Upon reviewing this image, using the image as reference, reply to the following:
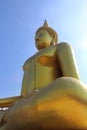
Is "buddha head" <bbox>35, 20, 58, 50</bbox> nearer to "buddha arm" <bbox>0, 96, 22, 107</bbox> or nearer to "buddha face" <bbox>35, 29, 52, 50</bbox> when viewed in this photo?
"buddha face" <bbox>35, 29, 52, 50</bbox>

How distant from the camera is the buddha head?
4.24 m

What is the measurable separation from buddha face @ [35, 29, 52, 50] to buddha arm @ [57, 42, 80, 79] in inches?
20.1

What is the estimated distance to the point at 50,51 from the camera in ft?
12.4

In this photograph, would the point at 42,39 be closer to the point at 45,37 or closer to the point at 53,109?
the point at 45,37

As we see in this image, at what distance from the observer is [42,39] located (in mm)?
4246

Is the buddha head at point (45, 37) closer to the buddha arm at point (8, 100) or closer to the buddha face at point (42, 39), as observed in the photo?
the buddha face at point (42, 39)

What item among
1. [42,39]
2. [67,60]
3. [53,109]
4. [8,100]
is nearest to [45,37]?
[42,39]

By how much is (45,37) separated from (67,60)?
2.74ft

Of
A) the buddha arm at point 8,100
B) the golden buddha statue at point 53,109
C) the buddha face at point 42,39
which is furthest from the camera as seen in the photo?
the buddha face at point 42,39

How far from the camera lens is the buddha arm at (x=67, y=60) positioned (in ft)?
11.0

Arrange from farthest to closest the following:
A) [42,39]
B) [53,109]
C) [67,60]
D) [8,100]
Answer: [42,39]
[8,100]
[67,60]
[53,109]

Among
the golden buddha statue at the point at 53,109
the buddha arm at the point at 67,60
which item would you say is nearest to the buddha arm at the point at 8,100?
the golden buddha statue at the point at 53,109

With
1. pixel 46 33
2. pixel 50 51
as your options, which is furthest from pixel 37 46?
pixel 50 51

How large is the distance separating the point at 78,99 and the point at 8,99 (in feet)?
5.53
